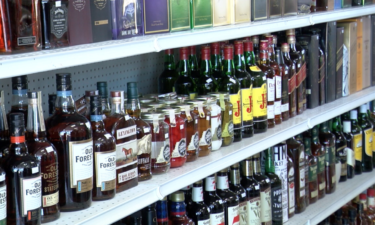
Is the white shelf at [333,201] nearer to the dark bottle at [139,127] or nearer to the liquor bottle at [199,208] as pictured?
the liquor bottle at [199,208]

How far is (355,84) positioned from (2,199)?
2.59 m

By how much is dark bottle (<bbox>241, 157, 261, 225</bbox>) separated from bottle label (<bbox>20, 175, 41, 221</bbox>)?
120cm

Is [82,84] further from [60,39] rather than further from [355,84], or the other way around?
[355,84]

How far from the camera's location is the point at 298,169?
9.02ft

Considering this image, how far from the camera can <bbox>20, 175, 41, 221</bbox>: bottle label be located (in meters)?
1.29

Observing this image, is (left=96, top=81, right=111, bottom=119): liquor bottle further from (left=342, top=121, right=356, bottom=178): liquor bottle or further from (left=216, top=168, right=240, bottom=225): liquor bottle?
(left=342, top=121, right=356, bottom=178): liquor bottle

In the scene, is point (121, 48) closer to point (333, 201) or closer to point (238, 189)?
point (238, 189)

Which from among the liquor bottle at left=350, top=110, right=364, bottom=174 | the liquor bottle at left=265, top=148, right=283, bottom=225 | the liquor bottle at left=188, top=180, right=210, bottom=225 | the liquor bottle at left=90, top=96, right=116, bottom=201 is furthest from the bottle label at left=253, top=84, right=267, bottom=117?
the liquor bottle at left=350, top=110, right=364, bottom=174

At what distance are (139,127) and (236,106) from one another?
0.63 meters

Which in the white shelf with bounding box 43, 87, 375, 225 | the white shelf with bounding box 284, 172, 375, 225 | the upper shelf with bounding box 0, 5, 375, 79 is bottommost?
the white shelf with bounding box 284, 172, 375, 225

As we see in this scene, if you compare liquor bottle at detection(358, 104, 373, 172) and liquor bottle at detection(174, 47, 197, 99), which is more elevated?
Answer: liquor bottle at detection(174, 47, 197, 99)

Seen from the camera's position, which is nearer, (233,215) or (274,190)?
(233,215)

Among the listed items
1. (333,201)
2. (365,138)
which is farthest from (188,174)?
(365,138)

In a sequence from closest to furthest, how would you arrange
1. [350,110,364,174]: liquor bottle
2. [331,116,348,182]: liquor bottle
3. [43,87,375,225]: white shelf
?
[43,87,375,225]: white shelf
[331,116,348,182]: liquor bottle
[350,110,364,174]: liquor bottle
